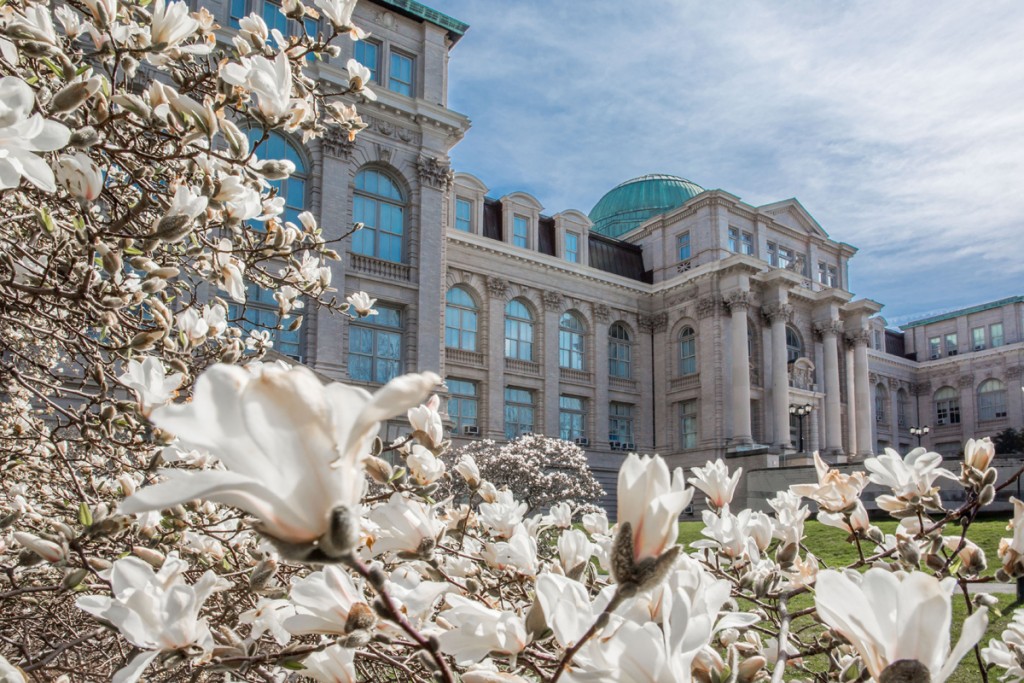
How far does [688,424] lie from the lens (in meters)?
34.4

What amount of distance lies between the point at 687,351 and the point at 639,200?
13331mm

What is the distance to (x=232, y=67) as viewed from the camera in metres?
2.34

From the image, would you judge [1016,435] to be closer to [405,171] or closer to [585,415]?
[585,415]

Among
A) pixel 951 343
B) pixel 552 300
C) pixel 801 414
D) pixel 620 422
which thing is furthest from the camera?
pixel 951 343

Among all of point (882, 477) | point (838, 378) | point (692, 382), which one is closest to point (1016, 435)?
point (838, 378)

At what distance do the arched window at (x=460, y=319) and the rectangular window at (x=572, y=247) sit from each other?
5994 mm

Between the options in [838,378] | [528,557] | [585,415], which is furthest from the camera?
[838,378]

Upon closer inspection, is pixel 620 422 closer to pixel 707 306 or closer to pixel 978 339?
pixel 707 306

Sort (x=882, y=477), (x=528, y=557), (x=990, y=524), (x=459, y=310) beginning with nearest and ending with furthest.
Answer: (x=528, y=557) → (x=882, y=477) → (x=990, y=524) → (x=459, y=310)

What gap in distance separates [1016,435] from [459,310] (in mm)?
35944

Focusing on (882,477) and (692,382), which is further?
(692,382)

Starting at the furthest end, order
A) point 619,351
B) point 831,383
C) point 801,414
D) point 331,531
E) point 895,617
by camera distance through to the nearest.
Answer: point 831,383, point 619,351, point 801,414, point 895,617, point 331,531

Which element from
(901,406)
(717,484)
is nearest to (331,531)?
(717,484)

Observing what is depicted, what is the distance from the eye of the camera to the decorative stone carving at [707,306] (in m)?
33.4
